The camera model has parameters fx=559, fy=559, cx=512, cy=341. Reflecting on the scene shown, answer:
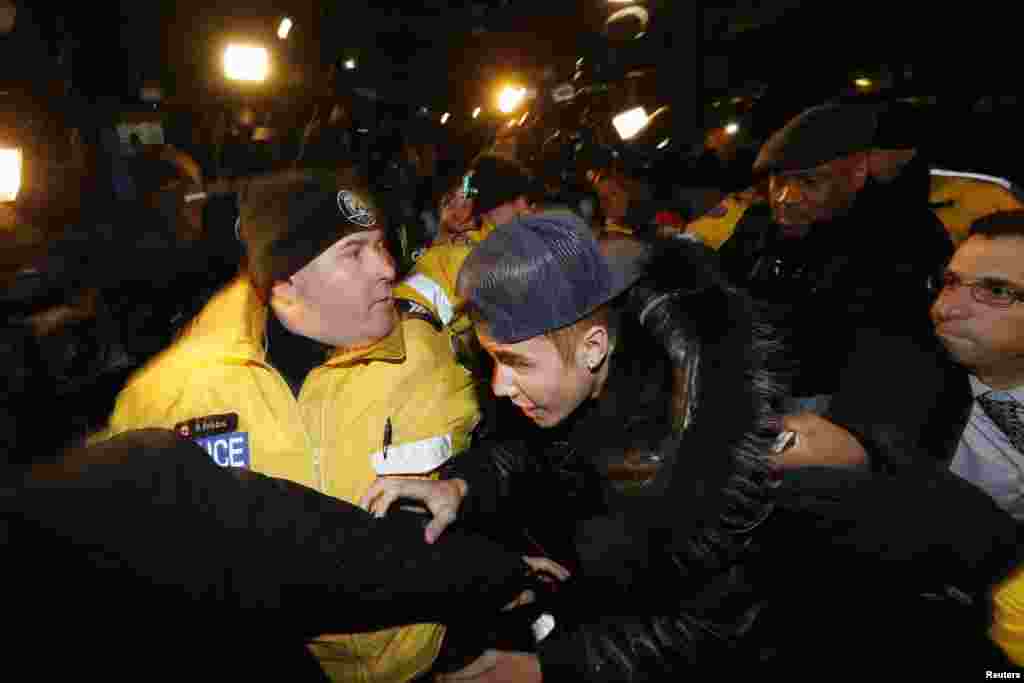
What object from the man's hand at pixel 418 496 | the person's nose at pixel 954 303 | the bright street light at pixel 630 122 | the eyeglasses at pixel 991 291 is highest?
the bright street light at pixel 630 122

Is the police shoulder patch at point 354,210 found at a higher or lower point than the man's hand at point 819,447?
higher

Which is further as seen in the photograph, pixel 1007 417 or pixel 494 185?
pixel 494 185

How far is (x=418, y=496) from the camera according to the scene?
158 centimetres

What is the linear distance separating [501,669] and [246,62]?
844 centimetres

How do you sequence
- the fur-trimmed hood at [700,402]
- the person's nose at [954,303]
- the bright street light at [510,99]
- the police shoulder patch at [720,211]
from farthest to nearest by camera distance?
the bright street light at [510,99]
the police shoulder patch at [720,211]
the person's nose at [954,303]
the fur-trimmed hood at [700,402]

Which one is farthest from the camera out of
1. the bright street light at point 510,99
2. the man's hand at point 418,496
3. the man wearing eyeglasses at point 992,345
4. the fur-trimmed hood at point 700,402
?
the bright street light at point 510,99

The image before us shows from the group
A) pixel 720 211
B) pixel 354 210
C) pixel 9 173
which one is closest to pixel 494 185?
pixel 354 210

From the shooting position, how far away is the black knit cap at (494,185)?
3.56 m

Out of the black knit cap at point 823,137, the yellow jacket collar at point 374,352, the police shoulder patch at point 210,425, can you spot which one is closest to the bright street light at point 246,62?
the black knit cap at point 823,137

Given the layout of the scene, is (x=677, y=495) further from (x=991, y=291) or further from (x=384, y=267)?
(x=991, y=291)

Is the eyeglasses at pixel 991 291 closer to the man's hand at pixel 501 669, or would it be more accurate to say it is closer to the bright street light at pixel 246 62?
the man's hand at pixel 501 669

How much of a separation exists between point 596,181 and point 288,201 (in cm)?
421

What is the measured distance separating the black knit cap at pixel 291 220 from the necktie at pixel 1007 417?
236cm

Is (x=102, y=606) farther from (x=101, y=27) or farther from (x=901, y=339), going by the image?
(x=101, y=27)
